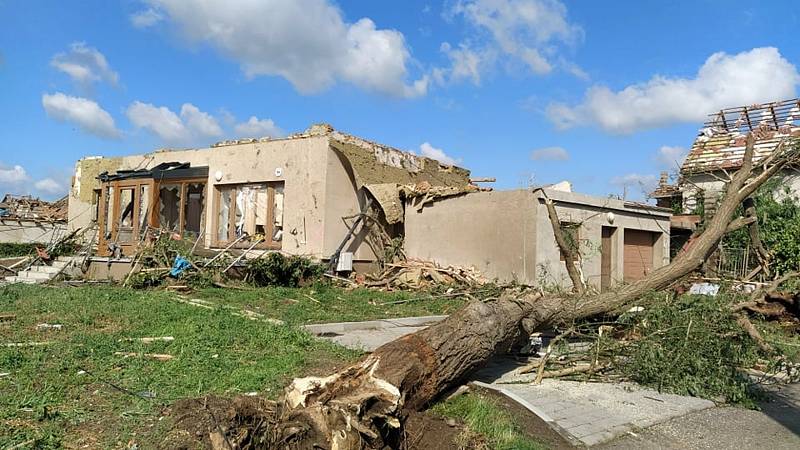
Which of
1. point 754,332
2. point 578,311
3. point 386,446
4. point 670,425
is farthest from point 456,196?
point 386,446

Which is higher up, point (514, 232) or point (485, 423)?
point (514, 232)

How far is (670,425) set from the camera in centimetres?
596

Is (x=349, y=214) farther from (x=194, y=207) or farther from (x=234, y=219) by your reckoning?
(x=194, y=207)

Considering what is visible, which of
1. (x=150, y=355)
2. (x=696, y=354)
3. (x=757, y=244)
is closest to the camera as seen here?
(x=150, y=355)

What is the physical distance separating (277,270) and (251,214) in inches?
134

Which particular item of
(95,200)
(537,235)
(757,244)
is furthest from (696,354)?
(95,200)

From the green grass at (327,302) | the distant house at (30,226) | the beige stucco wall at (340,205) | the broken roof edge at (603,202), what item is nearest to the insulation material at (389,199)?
the beige stucco wall at (340,205)

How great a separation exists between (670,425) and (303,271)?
10.4 meters

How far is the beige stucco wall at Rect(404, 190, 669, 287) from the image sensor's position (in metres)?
14.9

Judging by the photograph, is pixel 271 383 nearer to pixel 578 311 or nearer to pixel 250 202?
pixel 578 311

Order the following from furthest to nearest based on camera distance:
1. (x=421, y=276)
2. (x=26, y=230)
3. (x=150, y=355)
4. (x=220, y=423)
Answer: (x=26, y=230) < (x=421, y=276) < (x=150, y=355) < (x=220, y=423)

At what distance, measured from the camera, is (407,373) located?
5.29m

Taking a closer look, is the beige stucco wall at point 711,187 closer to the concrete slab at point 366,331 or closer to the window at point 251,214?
the concrete slab at point 366,331

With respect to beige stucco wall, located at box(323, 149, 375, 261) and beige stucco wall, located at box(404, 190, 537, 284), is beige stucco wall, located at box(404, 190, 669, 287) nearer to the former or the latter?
beige stucco wall, located at box(404, 190, 537, 284)
